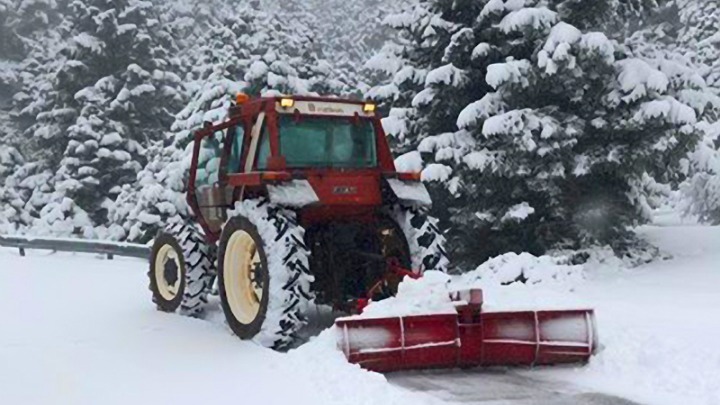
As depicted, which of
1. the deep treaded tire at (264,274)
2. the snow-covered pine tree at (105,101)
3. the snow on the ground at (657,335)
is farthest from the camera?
the snow-covered pine tree at (105,101)

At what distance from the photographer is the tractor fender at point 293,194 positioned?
7676mm

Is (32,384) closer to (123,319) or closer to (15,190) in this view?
(123,319)

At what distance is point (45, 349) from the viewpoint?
771cm

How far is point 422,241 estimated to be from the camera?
856 centimetres

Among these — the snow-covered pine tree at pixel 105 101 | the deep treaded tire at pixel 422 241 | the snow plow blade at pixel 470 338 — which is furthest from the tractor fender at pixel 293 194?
the snow-covered pine tree at pixel 105 101

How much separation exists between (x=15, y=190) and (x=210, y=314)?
2272 cm

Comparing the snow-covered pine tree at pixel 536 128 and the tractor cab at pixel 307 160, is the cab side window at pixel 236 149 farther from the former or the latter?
the snow-covered pine tree at pixel 536 128

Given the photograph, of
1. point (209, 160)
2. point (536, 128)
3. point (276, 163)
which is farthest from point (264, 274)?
point (536, 128)

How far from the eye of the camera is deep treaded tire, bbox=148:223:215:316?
9789mm

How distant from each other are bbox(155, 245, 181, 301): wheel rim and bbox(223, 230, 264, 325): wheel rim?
6.01 feet

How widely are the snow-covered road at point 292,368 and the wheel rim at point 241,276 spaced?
1.24 feet

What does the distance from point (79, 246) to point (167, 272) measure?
32.9 feet

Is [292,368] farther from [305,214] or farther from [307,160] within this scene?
[307,160]

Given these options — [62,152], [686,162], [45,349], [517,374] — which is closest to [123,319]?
[45,349]
